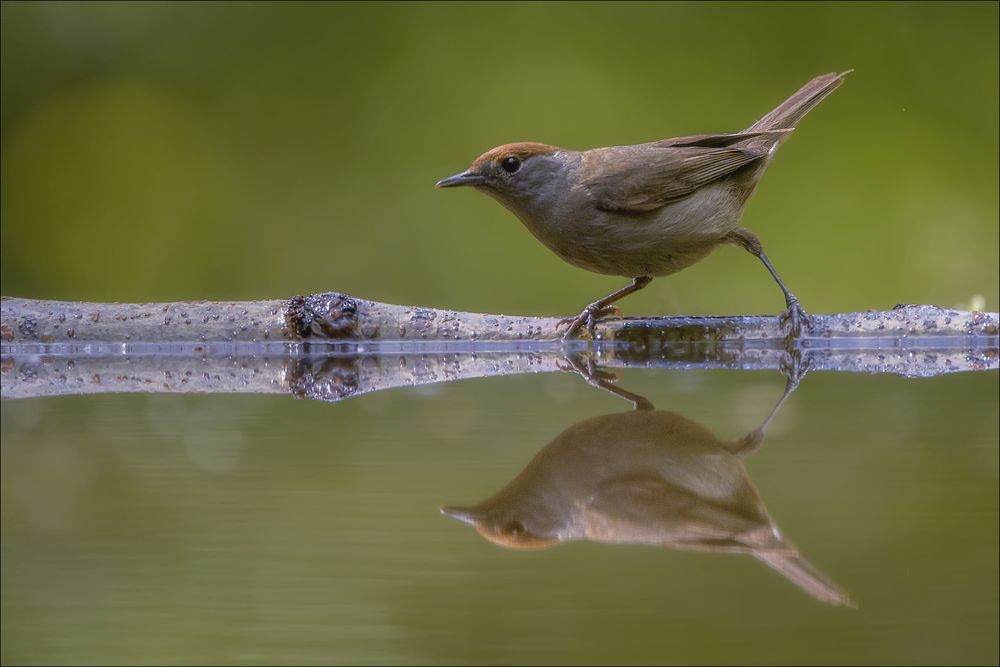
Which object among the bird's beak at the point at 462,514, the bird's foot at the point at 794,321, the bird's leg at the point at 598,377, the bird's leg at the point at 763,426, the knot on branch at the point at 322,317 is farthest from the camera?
the knot on branch at the point at 322,317

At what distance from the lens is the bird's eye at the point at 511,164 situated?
4.24 meters

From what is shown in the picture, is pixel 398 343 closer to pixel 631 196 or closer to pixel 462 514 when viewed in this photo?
pixel 631 196

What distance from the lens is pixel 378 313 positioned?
428cm

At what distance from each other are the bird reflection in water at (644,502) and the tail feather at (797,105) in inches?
106

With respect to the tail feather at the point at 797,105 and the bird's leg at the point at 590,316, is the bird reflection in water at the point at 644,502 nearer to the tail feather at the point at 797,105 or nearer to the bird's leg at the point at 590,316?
the bird's leg at the point at 590,316

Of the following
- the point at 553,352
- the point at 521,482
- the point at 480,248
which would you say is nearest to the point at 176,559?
the point at 521,482

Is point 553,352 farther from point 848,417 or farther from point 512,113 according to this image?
point 512,113

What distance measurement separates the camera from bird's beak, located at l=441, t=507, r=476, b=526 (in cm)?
161

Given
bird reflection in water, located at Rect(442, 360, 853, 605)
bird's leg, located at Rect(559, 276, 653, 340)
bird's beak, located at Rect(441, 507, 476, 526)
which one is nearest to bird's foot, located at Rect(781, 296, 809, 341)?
bird's leg, located at Rect(559, 276, 653, 340)

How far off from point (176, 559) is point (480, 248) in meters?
7.42

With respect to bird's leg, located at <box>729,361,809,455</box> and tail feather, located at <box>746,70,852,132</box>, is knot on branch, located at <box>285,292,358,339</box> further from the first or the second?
tail feather, located at <box>746,70,852,132</box>

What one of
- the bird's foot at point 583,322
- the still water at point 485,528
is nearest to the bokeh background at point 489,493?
the still water at point 485,528

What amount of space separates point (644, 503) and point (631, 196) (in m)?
2.56

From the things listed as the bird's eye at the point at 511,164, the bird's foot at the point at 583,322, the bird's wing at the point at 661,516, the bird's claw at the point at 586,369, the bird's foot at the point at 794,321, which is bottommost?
the bird's wing at the point at 661,516
